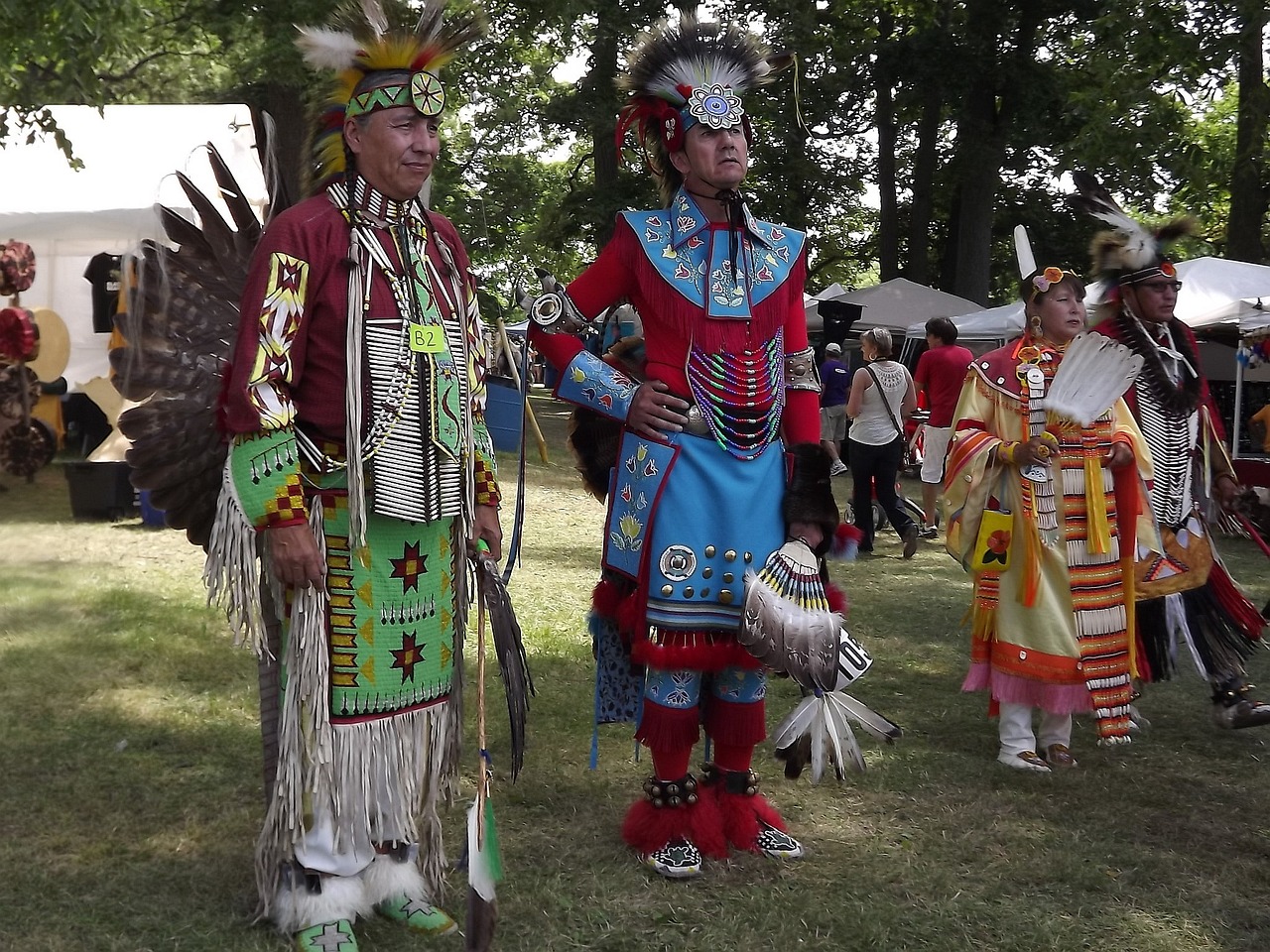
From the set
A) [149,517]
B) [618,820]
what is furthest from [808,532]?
[149,517]

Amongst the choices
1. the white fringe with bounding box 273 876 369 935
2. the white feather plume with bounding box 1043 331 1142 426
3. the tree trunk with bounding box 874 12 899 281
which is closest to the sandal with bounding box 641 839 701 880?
the white fringe with bounding box 273 876 369 935

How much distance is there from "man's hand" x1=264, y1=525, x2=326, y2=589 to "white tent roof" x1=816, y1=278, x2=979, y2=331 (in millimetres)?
15087

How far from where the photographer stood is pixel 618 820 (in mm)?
3787

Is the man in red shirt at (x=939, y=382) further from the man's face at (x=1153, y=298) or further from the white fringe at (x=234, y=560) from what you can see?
the white fringe at (x=234, y=560)

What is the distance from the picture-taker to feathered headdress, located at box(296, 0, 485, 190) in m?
2.75

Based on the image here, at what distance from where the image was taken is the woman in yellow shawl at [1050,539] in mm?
4465

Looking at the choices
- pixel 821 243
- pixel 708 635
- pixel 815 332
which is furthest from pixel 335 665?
pixel 821 243

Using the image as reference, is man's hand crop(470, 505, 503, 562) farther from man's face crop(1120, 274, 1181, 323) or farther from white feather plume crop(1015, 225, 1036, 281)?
man's face crop(1120, 274, 1181, 323)

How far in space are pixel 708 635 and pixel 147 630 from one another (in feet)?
10.9

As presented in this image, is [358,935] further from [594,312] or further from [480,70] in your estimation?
[480,70]

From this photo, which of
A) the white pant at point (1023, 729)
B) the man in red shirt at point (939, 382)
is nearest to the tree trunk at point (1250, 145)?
the man in red shirt at point (939, 382)

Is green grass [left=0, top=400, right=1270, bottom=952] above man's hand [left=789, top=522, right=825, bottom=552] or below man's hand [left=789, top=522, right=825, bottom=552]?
below

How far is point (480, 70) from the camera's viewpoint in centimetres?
1958

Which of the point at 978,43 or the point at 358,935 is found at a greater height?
the point at 978,43
